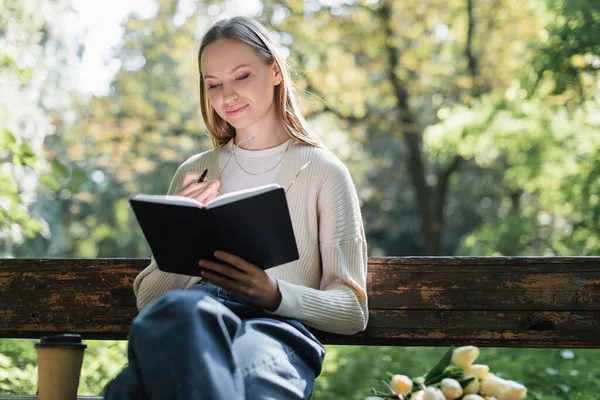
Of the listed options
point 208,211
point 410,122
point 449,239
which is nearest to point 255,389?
point 208,211

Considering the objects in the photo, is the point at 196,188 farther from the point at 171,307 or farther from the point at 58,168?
the point at 58,168

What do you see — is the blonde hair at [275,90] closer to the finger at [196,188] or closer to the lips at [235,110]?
the lips at [235,110]

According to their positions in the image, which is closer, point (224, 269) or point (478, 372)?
point (478, 372)

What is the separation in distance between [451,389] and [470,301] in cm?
74

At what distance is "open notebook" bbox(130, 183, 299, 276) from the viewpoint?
5.79 ft

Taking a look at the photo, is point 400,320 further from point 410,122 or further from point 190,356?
point 410,122

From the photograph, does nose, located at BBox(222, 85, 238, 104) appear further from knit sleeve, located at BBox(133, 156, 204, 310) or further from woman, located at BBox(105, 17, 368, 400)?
knit sleeve, located at BBox(133, 156, 204, 310)

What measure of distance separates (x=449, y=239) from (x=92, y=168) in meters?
7.17

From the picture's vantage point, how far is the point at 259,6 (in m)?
9.79

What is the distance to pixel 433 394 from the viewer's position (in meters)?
1.53

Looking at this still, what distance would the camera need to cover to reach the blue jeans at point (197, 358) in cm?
149

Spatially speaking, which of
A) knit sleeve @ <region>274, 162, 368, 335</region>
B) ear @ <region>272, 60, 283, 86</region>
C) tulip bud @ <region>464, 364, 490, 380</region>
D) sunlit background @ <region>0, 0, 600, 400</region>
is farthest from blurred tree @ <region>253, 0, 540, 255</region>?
tulip bud @ <region>464, 364, 490, 380</region>

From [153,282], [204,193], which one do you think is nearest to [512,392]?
[204,193]

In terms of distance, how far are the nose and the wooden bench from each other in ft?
1.85
